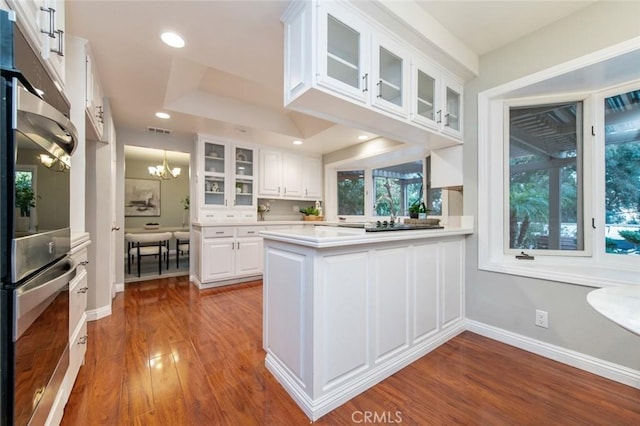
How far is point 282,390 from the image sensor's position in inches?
63.4

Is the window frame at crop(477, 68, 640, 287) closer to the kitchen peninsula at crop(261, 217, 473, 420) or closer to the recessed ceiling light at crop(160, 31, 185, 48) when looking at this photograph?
the kitchen peninsula at crop(261, 217, 473, 420)

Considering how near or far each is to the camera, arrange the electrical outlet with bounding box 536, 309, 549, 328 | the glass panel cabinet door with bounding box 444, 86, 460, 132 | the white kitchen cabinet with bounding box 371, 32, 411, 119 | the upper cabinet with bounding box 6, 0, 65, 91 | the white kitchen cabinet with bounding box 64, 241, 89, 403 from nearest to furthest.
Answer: the upper cabinet with bounding box 6, 0, 65, 91, the white kitchen cabinet with bounding box 64, 241, 89, 403, the white kitchen cabinet with bounding box 371, 32, 411, 119, the electrical outlet with bounding box 536, 309, 549, 328, the glass panel cabinet door with bounding box 444, 86, 460, 132

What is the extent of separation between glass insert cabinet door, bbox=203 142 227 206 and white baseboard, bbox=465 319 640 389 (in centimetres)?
367

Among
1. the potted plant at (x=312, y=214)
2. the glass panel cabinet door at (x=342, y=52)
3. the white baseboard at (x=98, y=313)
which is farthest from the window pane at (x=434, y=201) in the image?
the white baseboard at (x=98, y=313)

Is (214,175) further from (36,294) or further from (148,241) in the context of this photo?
(36,294)

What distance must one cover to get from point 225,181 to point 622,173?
171 inches

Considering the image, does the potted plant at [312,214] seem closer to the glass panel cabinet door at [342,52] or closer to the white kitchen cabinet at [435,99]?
the white kitchen cabinet at [435,99]

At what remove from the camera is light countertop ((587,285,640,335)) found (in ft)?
2.75

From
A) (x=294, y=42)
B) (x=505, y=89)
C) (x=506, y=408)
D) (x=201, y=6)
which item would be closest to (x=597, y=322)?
(x=506, y=408)

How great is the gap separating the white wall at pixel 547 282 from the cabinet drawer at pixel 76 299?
2.93 meters

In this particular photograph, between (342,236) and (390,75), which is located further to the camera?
(390,75)

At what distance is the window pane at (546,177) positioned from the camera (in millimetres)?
2125

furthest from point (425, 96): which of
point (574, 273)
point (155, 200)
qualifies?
point (155, 200)
